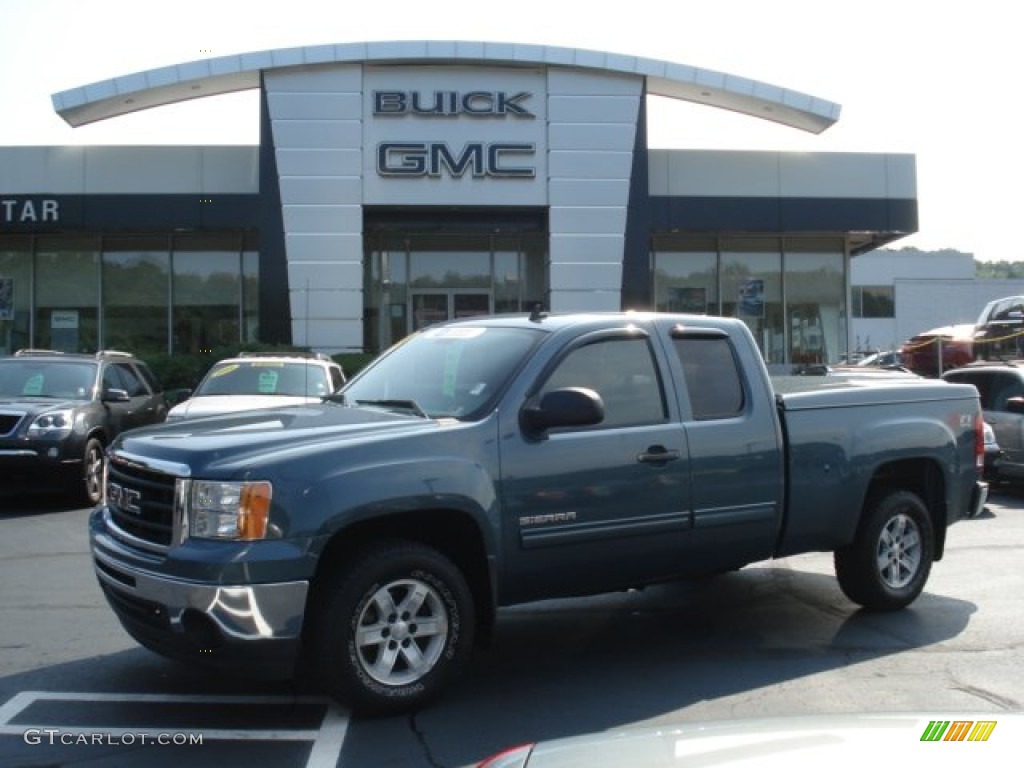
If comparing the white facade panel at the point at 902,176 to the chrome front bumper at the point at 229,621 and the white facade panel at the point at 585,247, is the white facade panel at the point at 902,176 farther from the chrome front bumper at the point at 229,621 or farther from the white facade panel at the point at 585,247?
the chrome front bumper at the point at 229,621

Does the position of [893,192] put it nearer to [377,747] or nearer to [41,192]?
[41,192]

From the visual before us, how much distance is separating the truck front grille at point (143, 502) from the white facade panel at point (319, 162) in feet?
A: 60.1

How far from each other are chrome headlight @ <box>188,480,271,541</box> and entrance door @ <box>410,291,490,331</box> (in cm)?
2080

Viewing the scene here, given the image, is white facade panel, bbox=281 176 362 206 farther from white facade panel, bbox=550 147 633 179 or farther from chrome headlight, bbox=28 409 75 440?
chrome headlight, bbox=28 409 75 440

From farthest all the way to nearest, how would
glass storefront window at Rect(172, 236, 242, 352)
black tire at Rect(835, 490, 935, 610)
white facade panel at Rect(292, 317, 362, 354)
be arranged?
1. glass storefront window at Rect(172, 236, 242, 352)
2. white facade panel at Rect(292, 317, 362, 354)
3. black tire at Rect(835, 490, 935, 610)

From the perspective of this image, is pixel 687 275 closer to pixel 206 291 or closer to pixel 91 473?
pixel 206 291

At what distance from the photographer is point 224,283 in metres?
25.4

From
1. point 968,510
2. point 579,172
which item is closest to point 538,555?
point 968,510

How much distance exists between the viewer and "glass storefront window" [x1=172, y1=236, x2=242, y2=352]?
2530cm

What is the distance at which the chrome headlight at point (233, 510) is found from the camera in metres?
4.59

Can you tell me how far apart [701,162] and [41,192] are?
579 inches

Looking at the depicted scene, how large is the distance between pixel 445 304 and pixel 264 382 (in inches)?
510

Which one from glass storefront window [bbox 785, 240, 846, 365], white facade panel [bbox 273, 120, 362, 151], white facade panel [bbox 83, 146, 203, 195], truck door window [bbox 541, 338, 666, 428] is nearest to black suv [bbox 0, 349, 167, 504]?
truck door window [bbox 541, 338, 666, 428]

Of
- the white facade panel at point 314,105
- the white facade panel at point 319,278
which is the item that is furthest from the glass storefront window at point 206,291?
the white facade panel at point 314,105
